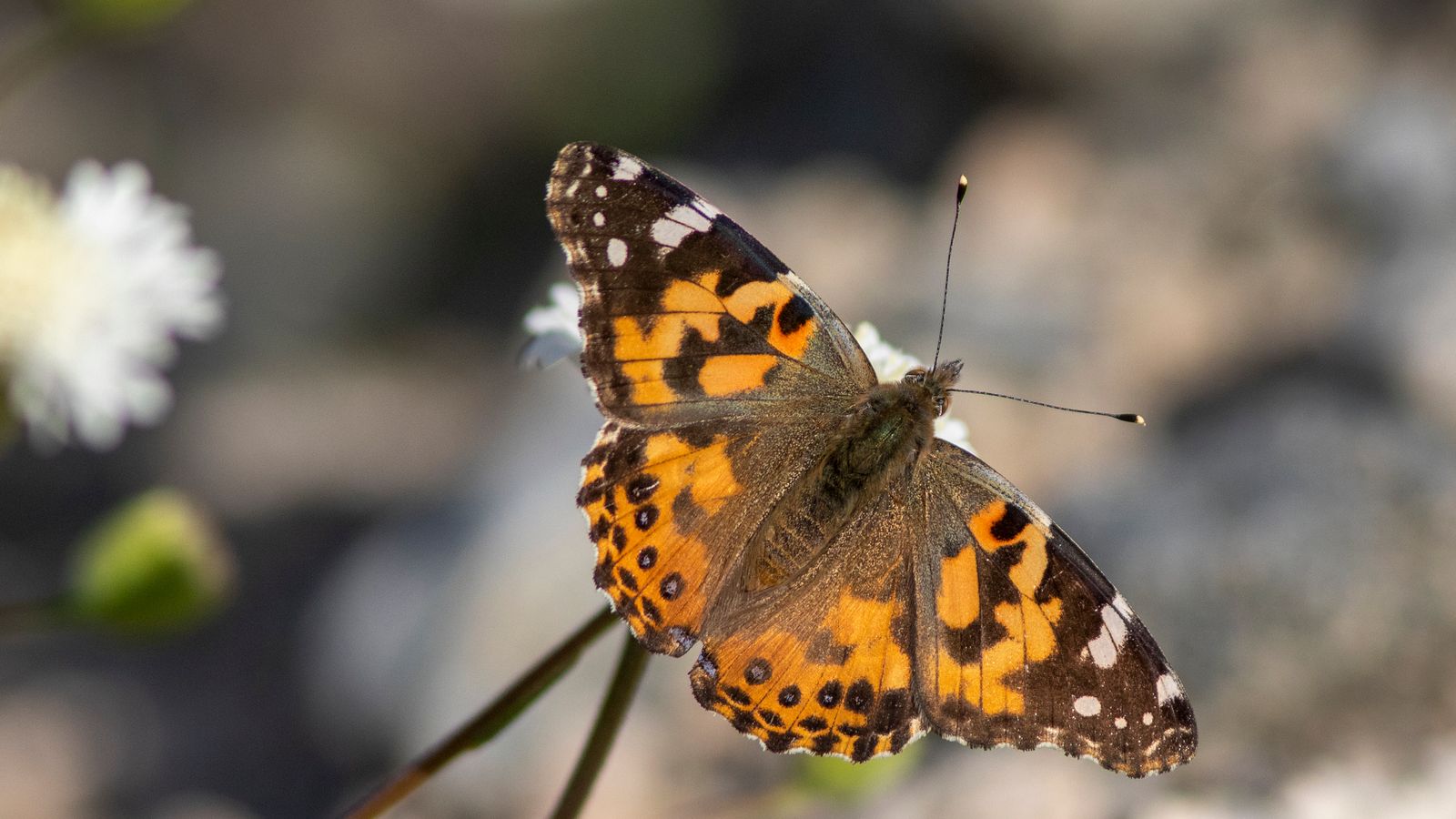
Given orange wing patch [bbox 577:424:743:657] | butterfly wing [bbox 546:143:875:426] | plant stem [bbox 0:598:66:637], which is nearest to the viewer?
orange wing patch [bbox 577:424:743:657]

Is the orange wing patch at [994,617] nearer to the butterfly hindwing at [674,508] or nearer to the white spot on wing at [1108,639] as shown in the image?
the white spot on wing at [1108,639]

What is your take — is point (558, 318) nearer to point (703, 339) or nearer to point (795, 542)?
point (703, 339)

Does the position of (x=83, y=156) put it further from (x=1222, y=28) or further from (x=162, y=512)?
(x=1222, y=28)

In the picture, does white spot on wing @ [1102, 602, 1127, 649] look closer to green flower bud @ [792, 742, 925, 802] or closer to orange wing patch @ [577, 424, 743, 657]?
orange wing patch @ [577, 424, 743, 657]

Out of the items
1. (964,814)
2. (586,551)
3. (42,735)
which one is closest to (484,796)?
(586,551)

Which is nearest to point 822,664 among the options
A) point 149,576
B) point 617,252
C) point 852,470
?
point 852,470

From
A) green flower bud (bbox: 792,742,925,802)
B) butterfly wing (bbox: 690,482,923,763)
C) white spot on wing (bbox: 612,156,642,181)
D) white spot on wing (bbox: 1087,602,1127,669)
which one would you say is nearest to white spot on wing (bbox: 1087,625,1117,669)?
white spot on wing (bbox: 1087,602,1127,669)
